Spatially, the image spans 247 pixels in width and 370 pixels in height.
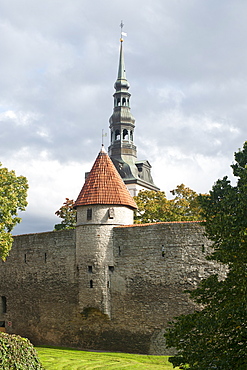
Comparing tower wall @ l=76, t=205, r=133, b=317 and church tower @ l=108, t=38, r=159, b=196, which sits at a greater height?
church tower @ l=108, t=38, r=159, b=196

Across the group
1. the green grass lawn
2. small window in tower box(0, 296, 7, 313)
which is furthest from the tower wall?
small window in tower box(0, 296, 7, 313)

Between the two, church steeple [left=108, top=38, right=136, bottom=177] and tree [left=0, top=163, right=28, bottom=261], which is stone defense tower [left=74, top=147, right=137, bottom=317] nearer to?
tree [left=0, top=163, right=28, bottom=261]

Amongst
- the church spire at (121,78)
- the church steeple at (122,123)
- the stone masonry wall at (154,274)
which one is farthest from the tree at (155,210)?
the church spire at (121,78)

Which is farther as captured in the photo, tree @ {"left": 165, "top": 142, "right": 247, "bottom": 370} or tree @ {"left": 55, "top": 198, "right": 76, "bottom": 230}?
tree @ {"left": 55, "top": 198, "right": 76, "bottom": 230}

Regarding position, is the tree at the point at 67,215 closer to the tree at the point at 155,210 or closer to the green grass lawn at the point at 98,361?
the tree at the point at 155,210

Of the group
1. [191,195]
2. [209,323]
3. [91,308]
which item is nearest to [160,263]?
[91,308]

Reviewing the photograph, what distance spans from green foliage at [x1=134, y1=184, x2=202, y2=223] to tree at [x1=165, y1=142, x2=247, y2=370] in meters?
20.7

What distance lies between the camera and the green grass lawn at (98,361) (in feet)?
58.2

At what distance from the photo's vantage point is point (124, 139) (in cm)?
6156

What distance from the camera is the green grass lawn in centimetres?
1773

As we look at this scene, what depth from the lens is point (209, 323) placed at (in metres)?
10.8

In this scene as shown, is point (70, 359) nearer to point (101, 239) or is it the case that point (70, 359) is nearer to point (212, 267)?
point (101, 239)

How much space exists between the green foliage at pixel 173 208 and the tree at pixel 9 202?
39.3ft

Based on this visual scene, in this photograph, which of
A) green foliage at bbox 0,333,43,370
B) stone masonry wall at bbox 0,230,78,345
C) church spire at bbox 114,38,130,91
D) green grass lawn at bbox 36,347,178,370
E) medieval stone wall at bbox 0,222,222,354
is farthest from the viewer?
church spire at bbox 114,38,130,91
